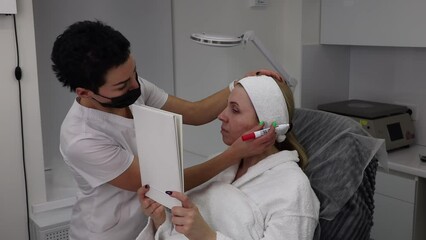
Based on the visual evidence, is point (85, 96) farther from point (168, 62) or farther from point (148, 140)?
point (168, 62)

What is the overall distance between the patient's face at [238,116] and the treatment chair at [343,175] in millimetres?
285

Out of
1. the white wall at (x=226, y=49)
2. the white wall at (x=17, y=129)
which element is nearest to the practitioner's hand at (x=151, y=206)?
the white wall at (x=17, y=129)

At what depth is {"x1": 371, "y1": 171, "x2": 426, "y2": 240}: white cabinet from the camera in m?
2.39

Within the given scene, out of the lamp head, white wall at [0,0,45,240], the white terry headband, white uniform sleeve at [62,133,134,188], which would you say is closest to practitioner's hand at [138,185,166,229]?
white uniform sleeve at [62,133,134,188]

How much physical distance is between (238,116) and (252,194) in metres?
0.26

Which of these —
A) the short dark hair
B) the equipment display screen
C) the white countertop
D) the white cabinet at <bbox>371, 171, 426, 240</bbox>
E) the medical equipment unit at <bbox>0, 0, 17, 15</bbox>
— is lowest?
the white cabinet at <bbox>371, 171, 426, 240</bbox>

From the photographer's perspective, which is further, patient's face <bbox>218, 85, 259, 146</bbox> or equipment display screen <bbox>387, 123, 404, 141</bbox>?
equipment display screen <bbox>387, 123, 404, 141</bbox>

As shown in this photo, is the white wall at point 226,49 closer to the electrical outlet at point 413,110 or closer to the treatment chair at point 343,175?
the electrical outlet at point 413,110

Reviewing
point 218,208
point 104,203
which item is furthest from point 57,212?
point 218,208

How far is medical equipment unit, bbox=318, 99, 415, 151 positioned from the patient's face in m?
1.30

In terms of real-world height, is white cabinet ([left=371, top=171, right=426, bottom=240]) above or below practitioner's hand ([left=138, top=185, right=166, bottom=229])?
below

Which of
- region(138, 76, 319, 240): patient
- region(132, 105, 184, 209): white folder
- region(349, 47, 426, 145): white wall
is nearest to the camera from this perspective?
region(132, 105, 184, 209): white folder

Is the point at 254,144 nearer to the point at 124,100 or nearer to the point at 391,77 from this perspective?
the point at 124,100

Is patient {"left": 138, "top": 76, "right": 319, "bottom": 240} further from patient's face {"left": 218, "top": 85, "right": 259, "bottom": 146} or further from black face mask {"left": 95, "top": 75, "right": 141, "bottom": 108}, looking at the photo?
black face mask {"left": 95, "top": 75, "right": 141, "bottom": 108}
